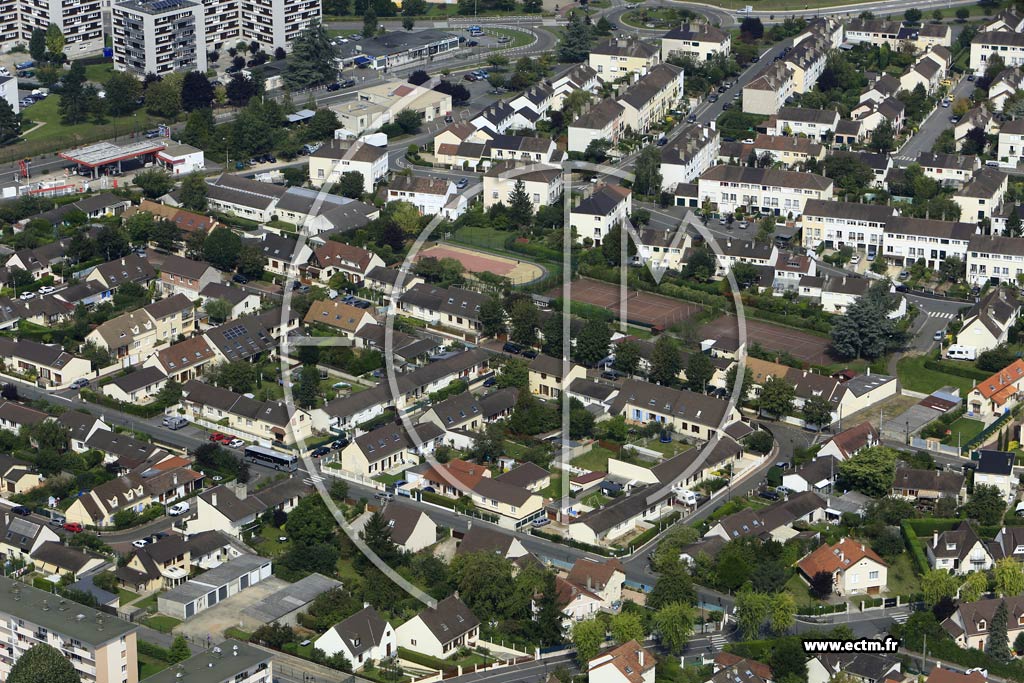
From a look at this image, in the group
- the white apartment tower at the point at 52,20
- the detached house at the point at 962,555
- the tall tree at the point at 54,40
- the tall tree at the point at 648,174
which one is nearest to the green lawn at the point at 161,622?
the detached house at the point at 962,555

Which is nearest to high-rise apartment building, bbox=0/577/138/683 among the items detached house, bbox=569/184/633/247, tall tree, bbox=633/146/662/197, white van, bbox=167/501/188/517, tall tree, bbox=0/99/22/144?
white van, bbox=167/501/188/517

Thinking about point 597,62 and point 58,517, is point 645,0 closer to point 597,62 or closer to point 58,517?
point 597,62

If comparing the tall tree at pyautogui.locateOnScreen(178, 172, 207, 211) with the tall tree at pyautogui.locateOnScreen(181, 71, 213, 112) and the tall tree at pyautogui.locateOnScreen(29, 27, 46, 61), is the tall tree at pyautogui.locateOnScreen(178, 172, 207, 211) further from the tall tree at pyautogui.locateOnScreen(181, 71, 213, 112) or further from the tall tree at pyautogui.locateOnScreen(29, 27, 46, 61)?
the tall tree at pyautogui.locateOnScreen(29, 27, 46, 61)

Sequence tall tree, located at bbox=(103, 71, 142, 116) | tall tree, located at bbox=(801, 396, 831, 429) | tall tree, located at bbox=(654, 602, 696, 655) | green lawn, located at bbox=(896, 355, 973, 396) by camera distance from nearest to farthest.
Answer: tall tree, located at bbox=(654, 602, 696, 655) < tall tree, located at bbox=(801, 396, 831, 429) < green lawn, located at bbox=(896, 355, 973, 396) < tall tree, located at bbox=(103, 71, 142, 116)

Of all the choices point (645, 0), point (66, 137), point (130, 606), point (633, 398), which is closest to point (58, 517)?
point (130, 606)

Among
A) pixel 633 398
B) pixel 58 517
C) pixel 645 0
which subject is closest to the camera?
pixel 58 517

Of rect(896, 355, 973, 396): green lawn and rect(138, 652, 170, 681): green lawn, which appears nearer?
rect(138, 652, 170, 681): green lawn
